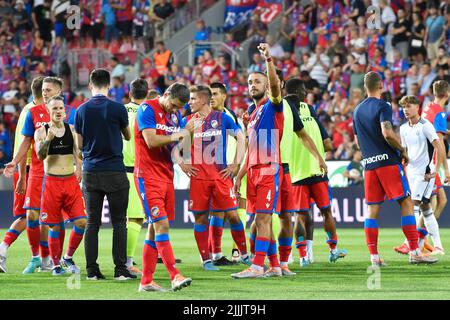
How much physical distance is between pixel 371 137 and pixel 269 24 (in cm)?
1656

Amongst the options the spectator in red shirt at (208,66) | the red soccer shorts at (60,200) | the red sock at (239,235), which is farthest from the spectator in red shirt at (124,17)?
the red soccer shorts at (60,200)

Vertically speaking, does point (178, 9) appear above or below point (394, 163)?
above

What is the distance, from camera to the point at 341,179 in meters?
21.1

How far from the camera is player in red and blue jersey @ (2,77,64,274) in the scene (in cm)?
1148

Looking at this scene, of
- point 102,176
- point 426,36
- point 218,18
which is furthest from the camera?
point 218,18

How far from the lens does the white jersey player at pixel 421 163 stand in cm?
1339

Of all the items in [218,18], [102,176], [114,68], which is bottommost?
[102,176]

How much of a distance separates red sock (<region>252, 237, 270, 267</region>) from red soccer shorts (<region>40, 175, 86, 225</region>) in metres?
2.19

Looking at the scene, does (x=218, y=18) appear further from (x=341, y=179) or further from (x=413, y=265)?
(x=413, y=265)

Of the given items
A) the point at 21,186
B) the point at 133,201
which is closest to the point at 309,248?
the point at 133,201

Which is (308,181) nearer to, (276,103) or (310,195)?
(310,195)

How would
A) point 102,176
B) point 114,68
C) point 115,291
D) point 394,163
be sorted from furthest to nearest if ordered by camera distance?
point 114,68 → point 394,163 → point 102,176 → point 115,291

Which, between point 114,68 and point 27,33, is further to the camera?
point 27,33

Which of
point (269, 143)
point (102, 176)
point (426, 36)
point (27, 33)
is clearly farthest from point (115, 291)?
point (27, 33)
